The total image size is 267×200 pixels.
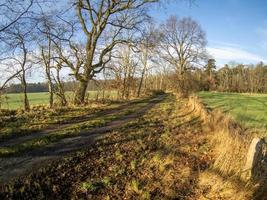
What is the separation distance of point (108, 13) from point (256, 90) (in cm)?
9262

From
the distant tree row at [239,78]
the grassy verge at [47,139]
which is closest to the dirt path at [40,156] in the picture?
the grassy verge at [47,139]

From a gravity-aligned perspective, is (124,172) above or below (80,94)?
below

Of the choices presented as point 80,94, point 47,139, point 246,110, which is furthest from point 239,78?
point 47,139

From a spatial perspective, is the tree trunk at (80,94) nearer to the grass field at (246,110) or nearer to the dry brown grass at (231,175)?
the grass field at (246,110)

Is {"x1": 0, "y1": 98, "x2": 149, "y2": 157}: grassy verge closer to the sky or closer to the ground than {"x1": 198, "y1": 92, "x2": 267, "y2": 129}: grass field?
closer to the sky

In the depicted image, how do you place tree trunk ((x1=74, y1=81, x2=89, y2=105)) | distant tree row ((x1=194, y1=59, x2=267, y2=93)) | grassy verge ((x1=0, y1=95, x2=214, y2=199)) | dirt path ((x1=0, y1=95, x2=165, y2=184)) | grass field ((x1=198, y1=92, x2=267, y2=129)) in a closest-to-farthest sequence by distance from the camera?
1. grassy verge ((x1=0, y1=95, x2=214, y2=199))
2. dirt path ((x1=0, y1=95, x2=165, y2=184))
3. grass field ((x1=198, y1=92, x2=267, y2=129))
4. tree trunk ((x1=74, y1=81, x2=89, y2=105))
5. distant tree row ((x1=194, y1=59, x2=267, y2=93))

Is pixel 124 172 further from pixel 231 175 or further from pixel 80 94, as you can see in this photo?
pixel 80 94

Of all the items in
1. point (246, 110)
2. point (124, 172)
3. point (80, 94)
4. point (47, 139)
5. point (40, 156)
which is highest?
point (80, 94)

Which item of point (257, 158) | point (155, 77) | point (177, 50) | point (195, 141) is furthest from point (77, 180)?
point (155, 77)

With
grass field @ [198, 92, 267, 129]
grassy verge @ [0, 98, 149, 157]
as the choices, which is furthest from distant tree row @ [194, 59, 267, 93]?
grassy verge @ [0, 98, 149, 157]

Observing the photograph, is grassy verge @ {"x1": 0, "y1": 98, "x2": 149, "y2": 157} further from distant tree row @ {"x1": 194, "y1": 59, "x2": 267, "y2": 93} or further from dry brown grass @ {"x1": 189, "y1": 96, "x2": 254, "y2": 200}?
distant tree row @ {"x1": 194, "y1": 59, "x2": 267, "y2": 93}

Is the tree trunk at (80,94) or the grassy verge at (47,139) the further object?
the tree trunk at (80,94)

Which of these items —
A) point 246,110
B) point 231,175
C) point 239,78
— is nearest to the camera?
point 231,175

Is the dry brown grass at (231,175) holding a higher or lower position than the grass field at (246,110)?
higher
